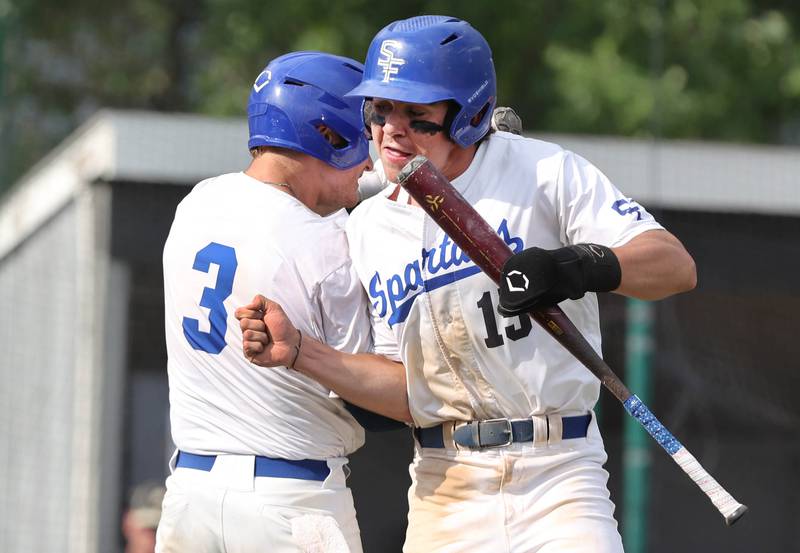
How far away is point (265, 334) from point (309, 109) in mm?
736

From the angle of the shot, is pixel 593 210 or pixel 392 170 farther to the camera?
Answer: pixel 392 170

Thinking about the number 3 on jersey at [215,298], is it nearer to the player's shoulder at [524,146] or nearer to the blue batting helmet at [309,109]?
the blue batting helmet at [309,109]

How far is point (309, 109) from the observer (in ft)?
12.3

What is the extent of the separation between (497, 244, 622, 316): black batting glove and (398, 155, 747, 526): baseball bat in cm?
7

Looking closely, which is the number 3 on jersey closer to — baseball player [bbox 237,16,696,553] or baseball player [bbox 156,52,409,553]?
baseball player [bbox 156,52,409,553]

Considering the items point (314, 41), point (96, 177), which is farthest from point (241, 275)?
point (314, 41)

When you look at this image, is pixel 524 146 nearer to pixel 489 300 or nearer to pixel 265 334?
pixel 489 300

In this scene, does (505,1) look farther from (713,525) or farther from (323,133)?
(323,133)

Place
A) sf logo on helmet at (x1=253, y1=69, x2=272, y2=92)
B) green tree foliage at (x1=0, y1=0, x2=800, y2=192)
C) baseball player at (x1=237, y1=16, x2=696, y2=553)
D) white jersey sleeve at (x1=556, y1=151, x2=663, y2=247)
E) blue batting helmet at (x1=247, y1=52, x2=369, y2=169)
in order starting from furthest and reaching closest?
green tree foliage at (x1=0, y1=0, x2=800, y2=192)
sf logo on helmet at (x1=253, y1=69, x2=272, y2=92)
blue batting helmet at (x1=247, y1=52, x2=369, y2=169)
baseball player at (x1=237, y1=16, x2=696, y2=553)
white jersey sleeve at (x1=556, y1=151, x2=663, y2=247)

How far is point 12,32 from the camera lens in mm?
19266

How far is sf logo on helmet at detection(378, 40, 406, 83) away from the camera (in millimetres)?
3592

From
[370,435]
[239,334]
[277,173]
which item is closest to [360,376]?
[239,334]

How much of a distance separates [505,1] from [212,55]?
4.72 meters

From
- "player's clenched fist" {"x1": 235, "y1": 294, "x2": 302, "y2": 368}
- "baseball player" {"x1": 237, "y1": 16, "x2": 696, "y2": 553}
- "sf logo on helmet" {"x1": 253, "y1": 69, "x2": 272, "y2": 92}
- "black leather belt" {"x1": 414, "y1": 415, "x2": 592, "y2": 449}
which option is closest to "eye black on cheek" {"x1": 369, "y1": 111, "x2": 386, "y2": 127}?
"baseball player" {"x1": 237, "y1": 16, "x2": 696, "y2": 553}
